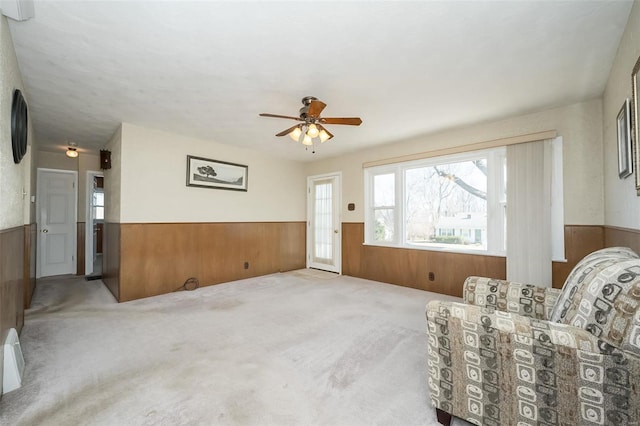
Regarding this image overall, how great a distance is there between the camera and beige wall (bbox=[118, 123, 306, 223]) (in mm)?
3602

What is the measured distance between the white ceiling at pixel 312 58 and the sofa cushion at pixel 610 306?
155cm

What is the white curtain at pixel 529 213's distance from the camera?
3.07m

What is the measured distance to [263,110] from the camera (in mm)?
3057

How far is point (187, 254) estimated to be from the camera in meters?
4.13

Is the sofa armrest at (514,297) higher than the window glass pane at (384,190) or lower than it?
lower

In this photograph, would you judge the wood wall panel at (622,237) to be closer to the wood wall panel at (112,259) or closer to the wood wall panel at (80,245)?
the wood wall panel at (112,259)

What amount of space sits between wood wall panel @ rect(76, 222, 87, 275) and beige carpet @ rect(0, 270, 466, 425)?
1.68m

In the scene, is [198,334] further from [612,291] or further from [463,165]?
[463,165]

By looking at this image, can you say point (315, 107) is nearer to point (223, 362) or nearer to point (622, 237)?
point (223, 362)

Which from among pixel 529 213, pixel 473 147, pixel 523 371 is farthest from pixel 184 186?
pixel 529 213

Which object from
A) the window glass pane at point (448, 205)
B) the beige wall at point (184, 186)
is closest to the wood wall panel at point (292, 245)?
the beige wall at point (184, 186)

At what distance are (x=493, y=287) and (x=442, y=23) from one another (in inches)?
73.3

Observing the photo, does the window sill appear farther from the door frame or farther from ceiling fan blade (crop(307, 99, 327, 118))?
the door frame

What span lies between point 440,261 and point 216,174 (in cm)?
378
